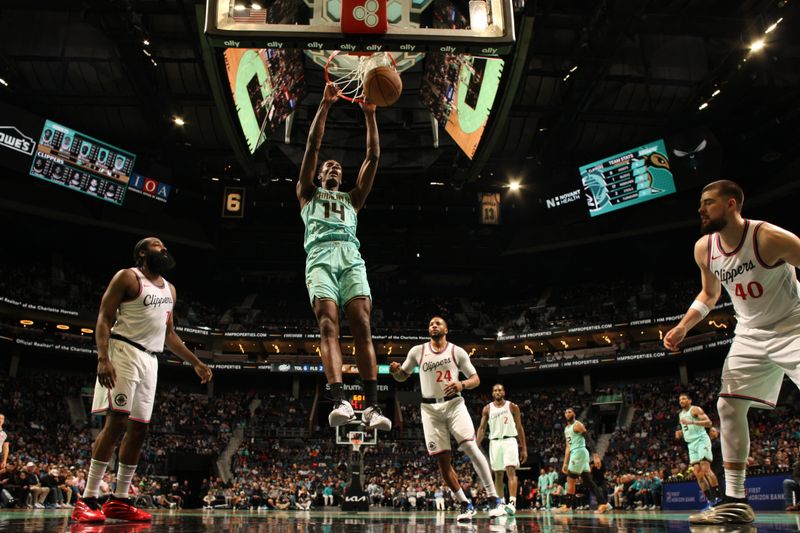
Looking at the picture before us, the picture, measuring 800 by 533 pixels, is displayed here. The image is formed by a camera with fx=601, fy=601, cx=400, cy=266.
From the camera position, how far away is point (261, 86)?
13.1 metres

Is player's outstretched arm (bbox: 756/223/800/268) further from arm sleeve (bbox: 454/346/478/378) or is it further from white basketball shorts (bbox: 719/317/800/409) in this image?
arm sleeve (bbox: 454/346/478/378)

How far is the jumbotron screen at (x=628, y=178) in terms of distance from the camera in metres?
23.7

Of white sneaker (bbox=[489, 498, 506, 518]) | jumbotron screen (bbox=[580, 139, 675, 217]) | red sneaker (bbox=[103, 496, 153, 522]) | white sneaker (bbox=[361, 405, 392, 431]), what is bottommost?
white sneaker (bbox=[489, 498, 506, 518])

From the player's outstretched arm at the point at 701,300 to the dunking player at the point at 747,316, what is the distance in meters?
0.14

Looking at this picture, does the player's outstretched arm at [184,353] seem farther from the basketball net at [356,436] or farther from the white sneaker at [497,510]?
the white sneaker at [497,510]

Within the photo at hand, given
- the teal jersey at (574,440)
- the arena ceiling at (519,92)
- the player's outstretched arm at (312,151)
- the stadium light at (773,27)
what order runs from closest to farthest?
the player's outstretched arm at (312,151), the teal jersey at (574,440), the stadium light at (773,27), the arena ceiling at (519,92)

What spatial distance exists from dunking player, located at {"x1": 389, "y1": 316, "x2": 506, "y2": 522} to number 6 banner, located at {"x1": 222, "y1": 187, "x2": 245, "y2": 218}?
65.4ft

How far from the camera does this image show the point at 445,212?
32656 mm

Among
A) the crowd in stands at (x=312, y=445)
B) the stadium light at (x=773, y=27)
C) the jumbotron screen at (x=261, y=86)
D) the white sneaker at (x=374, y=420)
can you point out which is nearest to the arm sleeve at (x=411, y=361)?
the white sneaker at (x=374, y=420)

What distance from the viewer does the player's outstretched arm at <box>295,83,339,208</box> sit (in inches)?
206

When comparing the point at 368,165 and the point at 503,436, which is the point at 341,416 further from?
the point at 503,436

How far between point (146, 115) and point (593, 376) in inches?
1058

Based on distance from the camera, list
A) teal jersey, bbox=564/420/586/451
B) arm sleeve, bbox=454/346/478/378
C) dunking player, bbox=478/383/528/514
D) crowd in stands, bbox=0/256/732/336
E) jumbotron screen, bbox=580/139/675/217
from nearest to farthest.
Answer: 1. arm sleeve, bbox=454/346/478/378
2. dunking player, bbox=478/383/528/514
3. teal jersey, bbox=564/420/586/451
4. jumbotron screen, bbox=580/139/675/217
5. crowd in stands, bbox=0/256/732/336

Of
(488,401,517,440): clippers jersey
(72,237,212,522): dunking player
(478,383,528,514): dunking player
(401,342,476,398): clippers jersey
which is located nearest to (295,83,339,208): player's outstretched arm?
(72,237,212,522): dunking player
